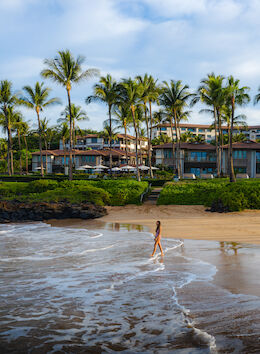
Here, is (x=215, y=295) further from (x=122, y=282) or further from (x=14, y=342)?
(x=14, y=342)

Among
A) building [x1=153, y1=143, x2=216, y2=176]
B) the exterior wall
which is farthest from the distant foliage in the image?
the exterior wall

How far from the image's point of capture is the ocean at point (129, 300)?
5461 mm

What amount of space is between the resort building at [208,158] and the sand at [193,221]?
26650 mm

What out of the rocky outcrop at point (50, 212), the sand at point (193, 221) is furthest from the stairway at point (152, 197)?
the rocky outcrop at point (50, 212)

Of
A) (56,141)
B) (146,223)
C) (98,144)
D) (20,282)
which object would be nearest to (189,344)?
(20,282)

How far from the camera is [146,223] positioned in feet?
63.0

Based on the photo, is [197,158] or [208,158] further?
[208,158]

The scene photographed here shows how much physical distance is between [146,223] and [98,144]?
62.2 metres

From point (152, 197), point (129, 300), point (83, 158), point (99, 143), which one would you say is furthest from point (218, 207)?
point (99, 143)

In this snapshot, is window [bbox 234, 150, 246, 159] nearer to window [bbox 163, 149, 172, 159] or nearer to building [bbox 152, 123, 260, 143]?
window [bbox 163, 149, 172, 159]

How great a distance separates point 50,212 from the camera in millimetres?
21734

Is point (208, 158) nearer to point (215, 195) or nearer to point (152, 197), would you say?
point (152, 197)

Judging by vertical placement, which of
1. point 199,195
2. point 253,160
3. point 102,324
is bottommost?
point 102,324

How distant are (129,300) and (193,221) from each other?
477 inches
